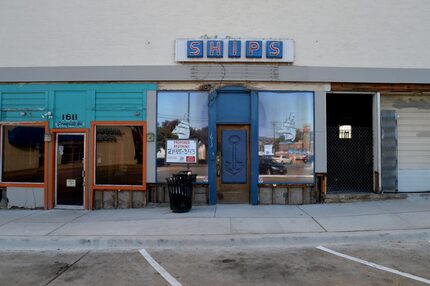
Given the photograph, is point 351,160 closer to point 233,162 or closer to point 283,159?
point 283,159

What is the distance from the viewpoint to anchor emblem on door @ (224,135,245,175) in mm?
10750

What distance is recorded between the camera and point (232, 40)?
10.6 meters

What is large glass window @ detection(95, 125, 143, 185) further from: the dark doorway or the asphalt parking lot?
the dark doorway

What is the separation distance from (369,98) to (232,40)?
5.60 m

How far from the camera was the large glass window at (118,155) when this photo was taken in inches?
425

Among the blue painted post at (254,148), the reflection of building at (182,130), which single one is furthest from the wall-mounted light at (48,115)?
the blue painted post at (254,148)

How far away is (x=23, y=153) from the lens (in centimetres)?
1121

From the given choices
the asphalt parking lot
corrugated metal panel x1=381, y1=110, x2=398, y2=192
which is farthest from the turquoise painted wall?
corrugated metal panel x1=381, y1=110, x2=398, y2=192

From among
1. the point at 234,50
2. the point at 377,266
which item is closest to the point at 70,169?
the point at 234,50

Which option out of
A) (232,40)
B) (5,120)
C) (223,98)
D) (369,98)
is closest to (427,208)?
(369,98)

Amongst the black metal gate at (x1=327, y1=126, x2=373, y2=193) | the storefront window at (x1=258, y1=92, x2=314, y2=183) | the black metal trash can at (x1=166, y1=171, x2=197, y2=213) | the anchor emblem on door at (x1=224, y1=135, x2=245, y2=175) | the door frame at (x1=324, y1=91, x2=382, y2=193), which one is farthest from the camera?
the black metal gate at (x1=327, y1=126, x2=373, y2=193)

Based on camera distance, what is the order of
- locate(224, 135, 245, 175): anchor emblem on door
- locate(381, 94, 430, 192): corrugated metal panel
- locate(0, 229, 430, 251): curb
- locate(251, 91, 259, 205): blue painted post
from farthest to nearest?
locate(381, 94, 430, 192): corrugated metal panel, locate(224, 135, 245, 175): anchor emblem on door, locate(251, 91, 259, 205): blue painted post, locate(0, 229, 430, 251): curb

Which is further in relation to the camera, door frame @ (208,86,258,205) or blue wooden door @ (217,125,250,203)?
blue wooden door @ (217,125,250,203)

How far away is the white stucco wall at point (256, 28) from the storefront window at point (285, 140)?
1.48m
